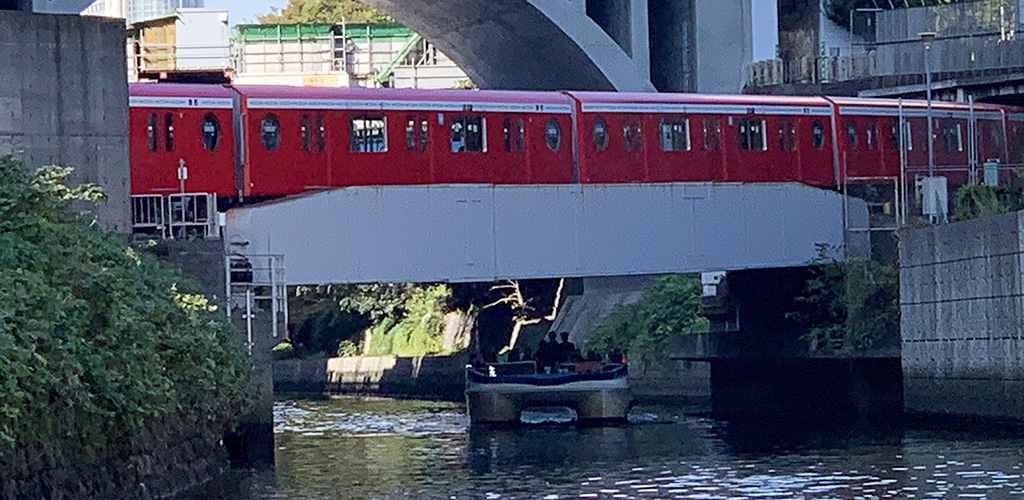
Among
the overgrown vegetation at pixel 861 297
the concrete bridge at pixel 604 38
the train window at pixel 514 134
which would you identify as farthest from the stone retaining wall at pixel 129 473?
the concrete bridge at pixel 604 38

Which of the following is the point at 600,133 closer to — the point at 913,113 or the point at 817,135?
the point at 817,135

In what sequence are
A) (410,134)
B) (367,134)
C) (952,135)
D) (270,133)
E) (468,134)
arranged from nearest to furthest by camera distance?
1. (270,133)
2. (367,134)
3. (410,134)
4. (468,134)
5. (952,135)

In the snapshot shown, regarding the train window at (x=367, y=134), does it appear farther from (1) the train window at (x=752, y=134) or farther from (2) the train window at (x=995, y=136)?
(2) the train window at (x=995, y=136)

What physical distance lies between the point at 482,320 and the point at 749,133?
24252 mm

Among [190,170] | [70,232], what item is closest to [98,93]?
[190,170]

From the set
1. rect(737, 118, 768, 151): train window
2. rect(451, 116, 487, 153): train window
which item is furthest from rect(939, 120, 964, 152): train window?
rect(451, 116, 487, 153): train window

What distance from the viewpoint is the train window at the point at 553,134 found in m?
42.1

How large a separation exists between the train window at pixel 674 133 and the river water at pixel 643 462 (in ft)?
18.0

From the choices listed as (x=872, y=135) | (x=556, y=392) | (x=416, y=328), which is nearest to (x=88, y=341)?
(x=556, y=392)

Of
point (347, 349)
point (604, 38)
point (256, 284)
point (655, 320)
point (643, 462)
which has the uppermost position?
point (604, 38)

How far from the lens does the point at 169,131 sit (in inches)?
1481

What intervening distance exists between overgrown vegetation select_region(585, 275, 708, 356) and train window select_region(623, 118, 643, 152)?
12.1 metres

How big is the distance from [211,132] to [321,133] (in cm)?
225

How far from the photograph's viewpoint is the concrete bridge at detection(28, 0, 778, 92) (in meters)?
57.3
